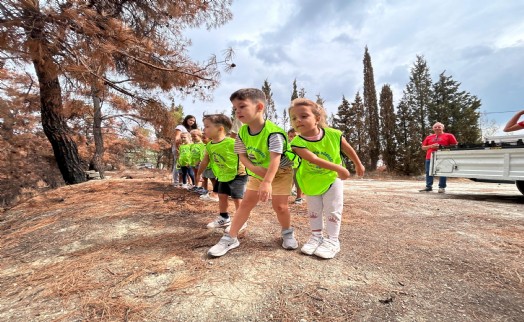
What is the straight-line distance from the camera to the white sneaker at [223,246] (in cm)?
194

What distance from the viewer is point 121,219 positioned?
9.70 feet

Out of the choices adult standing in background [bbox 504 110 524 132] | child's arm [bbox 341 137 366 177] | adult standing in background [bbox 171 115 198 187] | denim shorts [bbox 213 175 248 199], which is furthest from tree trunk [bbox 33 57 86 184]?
adult standing in background [bbox 504 110 524 132]

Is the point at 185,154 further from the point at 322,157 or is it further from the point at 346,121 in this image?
the point at 346,121

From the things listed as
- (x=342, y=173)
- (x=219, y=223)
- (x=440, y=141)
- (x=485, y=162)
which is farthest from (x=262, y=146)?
(x=440, y=141)

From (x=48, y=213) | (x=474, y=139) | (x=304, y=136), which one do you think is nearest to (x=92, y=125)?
(x=48, y=213)

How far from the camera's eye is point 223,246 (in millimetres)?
2012

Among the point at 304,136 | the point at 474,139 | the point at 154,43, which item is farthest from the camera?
A: the point at 474,139

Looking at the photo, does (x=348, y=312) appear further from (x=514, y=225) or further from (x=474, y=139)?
(x=474, y=139)

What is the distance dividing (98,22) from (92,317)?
298 cm

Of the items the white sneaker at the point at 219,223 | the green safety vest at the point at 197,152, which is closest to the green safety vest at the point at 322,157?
the white sneaker at the point at 219,223

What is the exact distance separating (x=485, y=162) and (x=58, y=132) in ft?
28.6

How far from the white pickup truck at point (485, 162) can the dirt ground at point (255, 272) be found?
2.31m

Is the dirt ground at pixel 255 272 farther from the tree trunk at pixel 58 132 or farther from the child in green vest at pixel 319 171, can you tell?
the tree trunk at pixel 58 132

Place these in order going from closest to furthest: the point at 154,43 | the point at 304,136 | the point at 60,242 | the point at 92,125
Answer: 1. the point at 304,136
2. the point at 60,242
3. the point at 154,43
4. the point at 92,125
